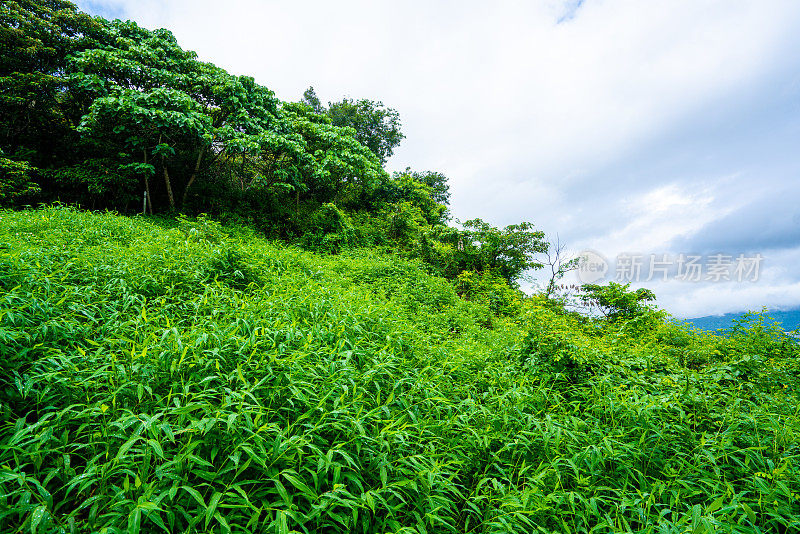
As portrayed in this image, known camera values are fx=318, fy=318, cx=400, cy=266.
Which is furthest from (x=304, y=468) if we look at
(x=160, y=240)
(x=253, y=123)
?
(x=253, y=123)

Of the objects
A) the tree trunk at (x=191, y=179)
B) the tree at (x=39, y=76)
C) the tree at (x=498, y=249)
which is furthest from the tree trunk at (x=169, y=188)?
the tree at (x=498, y=249)

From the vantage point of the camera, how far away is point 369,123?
18.8m

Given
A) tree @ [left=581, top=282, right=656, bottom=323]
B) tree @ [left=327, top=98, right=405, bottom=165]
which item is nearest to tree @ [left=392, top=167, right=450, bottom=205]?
tree @ [left=327, top=98, right=405, bottom=165]

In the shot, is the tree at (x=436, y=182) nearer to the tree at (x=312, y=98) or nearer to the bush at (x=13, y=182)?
the tree at (x=312, y=98)

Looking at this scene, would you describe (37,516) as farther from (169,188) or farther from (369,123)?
(369,123)

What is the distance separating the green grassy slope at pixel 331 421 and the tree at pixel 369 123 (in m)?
16.5

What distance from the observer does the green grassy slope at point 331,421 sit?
61.5 inches

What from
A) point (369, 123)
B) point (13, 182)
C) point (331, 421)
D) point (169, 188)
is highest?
point (369, 123)

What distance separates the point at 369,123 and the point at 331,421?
63.4 ft

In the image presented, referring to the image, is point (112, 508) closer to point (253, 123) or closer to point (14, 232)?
point (14, 232)

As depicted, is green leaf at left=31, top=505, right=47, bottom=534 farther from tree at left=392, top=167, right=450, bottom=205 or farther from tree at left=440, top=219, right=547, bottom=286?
Answer: tree at left=392, top=167, right=450, bottom=205

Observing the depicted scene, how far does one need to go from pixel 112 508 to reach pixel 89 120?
933 cm

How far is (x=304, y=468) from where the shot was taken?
5.40 feet

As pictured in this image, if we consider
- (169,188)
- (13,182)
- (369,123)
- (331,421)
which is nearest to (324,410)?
(331,421)
